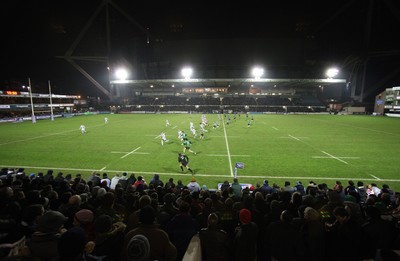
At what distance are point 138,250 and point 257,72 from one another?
60.3m

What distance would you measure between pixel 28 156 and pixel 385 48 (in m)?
75.0

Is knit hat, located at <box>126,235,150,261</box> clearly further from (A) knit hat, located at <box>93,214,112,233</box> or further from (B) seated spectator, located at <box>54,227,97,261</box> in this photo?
(A) knit hat, located at <box>93,214,112,233</box>

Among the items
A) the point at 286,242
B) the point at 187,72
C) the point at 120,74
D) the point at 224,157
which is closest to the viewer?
the point at 286,242

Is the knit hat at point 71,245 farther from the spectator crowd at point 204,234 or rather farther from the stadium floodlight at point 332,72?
the stadium floodlight at point 332,72

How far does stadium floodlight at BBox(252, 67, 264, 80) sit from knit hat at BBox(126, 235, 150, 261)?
60116 mm

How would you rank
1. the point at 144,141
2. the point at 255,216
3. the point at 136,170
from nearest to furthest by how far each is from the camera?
the point at 255,216 < the point at 136,170 < the point at 144,141

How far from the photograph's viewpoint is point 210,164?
1455cm

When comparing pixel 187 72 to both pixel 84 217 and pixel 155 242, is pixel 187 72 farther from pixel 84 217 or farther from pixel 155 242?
pixel 155 242

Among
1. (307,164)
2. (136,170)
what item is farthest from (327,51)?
(136,170)

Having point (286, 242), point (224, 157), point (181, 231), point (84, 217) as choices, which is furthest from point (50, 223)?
point (224, 157)

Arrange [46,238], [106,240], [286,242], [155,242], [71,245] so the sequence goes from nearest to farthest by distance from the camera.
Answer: [71,245]
[46,238]
[155,242]
[106,240]
[286,242]

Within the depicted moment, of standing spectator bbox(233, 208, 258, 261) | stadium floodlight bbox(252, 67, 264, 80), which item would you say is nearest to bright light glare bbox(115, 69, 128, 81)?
stadium floodlight bbox(252, 67, 264, 80)

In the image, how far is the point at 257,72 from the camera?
5875cm

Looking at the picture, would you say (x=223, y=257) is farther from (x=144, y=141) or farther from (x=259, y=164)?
(x=144, y=141)
